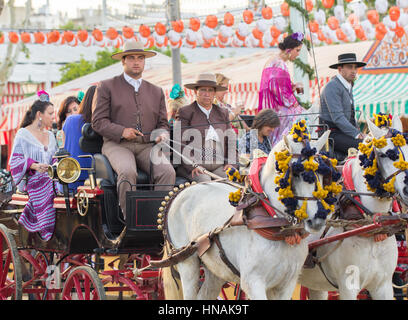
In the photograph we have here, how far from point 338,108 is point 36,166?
3059 millimetres

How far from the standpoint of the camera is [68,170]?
7023mm

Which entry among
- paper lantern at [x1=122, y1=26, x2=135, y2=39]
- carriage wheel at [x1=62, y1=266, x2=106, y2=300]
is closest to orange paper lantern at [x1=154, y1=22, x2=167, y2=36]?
paper lantern at [x1=122, y1=26, x2=135, y2=39]

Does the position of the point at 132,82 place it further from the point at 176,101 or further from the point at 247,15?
the point at 247,15

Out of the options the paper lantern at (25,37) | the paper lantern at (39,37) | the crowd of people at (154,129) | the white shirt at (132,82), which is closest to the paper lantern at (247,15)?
the paper lantern at (39,37)

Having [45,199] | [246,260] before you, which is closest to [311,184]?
[246,260]

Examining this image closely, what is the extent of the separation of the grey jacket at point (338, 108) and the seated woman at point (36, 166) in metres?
2.85

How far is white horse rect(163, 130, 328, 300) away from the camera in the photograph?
5.27 meters

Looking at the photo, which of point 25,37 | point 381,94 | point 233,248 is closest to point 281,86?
point 233,248

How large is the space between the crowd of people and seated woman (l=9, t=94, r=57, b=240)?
1 centimetres

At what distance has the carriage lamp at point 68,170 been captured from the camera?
6953mm

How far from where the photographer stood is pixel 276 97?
761cm

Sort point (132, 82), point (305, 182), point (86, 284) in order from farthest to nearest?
point (132, 82), point (86, 284), point (305, 182)

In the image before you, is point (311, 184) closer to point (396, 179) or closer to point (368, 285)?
point (396, 179)
